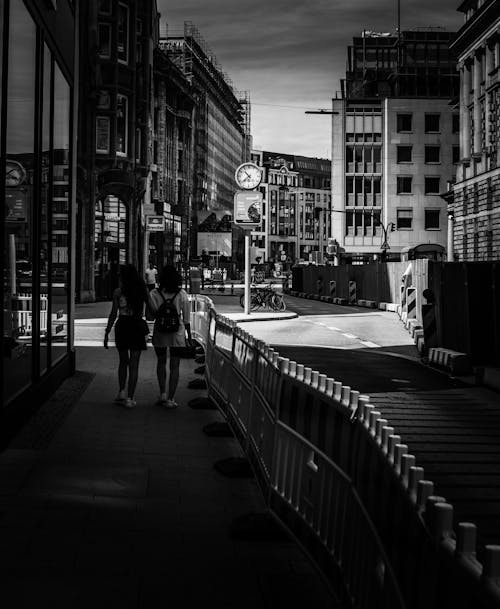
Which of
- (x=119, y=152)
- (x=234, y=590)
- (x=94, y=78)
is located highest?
(x=94, y=78)

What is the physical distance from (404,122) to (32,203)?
79810 mm

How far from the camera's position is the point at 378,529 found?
135 inches

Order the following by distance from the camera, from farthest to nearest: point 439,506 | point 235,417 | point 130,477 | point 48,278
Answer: point 48,278, point 235,417, point 130,477, point 439,506

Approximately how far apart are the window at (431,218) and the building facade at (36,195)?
73463 millimetres

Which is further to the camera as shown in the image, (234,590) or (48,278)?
(48,278)

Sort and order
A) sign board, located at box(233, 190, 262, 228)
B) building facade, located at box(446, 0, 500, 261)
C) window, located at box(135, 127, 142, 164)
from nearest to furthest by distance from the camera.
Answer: sign board, located at box(233, 190, 262, 228) → window, located at box(135, 127, 142, 164) → building facade, located at box(446, 0, 500, 261)

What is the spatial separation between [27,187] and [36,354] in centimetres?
197

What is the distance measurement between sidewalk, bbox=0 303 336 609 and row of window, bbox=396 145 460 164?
78.3 metres

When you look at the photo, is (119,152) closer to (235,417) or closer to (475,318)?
(475,318)

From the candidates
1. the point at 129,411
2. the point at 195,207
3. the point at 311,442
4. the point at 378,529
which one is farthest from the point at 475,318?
the point at 195,207

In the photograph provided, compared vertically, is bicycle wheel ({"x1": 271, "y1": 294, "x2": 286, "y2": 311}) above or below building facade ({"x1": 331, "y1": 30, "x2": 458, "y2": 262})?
below

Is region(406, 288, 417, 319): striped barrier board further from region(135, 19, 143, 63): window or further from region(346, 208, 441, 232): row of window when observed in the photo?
region(346, 208, 441, 232): row of window

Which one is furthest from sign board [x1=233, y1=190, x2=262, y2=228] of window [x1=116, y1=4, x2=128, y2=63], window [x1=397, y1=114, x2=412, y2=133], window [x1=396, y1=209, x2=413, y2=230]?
window [x1=397, y1=114, x2=412, y2=133]

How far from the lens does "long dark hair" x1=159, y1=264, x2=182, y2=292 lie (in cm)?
1118
